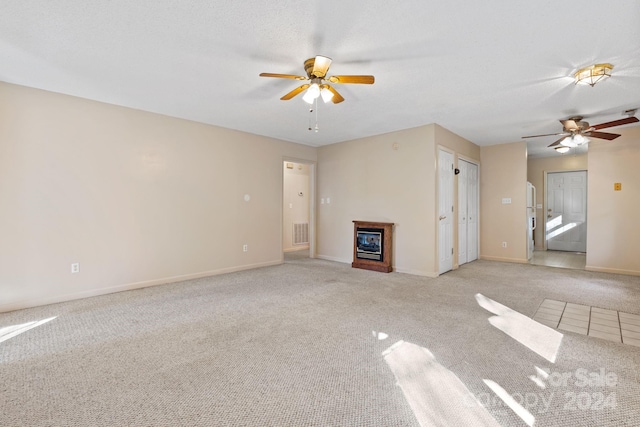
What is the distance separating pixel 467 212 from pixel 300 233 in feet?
13.8

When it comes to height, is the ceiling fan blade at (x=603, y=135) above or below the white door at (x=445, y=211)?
above

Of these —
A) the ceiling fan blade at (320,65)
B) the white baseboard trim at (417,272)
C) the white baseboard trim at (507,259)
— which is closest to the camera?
the ceiling fan blade at (320,65)

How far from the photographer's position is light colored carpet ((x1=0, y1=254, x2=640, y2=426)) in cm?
164

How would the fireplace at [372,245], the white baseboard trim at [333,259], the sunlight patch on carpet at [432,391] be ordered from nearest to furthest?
the sunlight patch on carpet at [432,391] < the fireplace at [372,245] < the white baseboard trim at [333,259]

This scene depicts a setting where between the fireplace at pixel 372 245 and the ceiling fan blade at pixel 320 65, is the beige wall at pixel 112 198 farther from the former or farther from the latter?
the ceiling fan blade at pixel 320 65

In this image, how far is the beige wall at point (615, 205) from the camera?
4.96 metres

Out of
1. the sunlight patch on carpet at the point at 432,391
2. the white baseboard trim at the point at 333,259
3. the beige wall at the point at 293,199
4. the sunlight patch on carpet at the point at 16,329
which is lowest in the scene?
the sunlight patch on carpet at the point at 432,391

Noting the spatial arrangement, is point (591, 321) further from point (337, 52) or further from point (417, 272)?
point (337, 52)

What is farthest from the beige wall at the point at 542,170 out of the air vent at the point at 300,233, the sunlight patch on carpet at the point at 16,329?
the sunlight patch on carpet at the point at 16,329

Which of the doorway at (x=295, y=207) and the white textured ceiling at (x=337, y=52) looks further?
the doorway at (x=295, y=207)

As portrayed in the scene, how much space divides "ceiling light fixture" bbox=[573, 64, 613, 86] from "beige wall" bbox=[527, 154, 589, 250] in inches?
214

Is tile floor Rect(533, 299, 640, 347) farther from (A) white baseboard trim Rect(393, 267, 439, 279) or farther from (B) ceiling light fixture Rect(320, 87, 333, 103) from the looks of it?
(B) ceiling light fixture Rect(320, 87, 333, 103)

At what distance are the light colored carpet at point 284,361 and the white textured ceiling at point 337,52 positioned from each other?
2.48 metres

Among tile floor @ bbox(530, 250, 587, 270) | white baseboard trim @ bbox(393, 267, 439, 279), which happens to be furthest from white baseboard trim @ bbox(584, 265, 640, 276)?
white baseboard trim @ bbox(393, 267, 439, 279)
